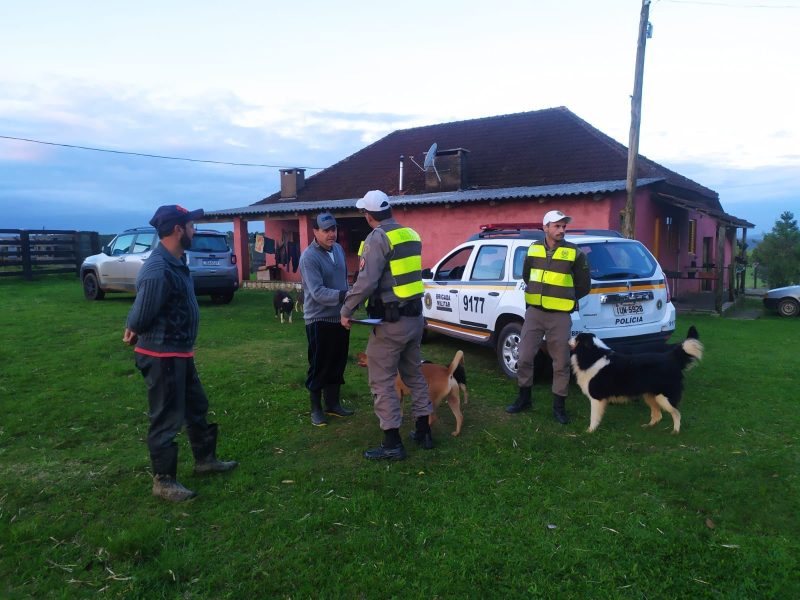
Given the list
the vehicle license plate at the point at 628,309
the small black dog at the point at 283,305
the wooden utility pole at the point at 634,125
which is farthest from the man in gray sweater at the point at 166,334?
the wooden utility pole at the point at 634,125

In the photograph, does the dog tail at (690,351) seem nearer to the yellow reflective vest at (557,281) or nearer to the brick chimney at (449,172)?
the yellow reflective vest at (557,281)

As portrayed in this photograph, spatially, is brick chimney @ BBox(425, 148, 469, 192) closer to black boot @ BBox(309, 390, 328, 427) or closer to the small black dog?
the small black dog

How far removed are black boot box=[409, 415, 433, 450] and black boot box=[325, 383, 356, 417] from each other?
1.00m

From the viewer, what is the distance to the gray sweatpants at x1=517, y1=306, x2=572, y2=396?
4.97m

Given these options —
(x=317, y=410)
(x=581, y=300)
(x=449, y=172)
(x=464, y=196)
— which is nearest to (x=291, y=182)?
(x=449, y=172)

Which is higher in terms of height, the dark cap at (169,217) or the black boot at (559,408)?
the dark cap at (169,217)

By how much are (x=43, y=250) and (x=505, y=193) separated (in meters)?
17.9

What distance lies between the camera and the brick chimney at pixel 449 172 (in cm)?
1716

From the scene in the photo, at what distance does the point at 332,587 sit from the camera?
273cm

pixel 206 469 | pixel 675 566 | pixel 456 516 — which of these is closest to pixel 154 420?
pixel 206 469

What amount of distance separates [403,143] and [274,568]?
20.2m

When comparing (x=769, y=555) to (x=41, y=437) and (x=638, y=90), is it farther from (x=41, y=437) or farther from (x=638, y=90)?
(x=638, y=90)

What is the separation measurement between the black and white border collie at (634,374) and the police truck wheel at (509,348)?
1.52 m

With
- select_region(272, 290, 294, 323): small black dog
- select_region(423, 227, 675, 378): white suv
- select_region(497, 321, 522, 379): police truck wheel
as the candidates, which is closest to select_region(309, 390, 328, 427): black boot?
select_region(423, 227, 675, 378): white suv
